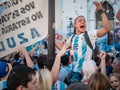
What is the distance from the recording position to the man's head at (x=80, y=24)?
17.0ft

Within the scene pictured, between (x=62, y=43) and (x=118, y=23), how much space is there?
876mm

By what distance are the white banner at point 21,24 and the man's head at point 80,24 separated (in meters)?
1.10

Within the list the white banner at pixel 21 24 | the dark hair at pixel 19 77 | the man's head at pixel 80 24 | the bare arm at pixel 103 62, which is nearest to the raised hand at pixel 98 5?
the man's head at pixel 80 24

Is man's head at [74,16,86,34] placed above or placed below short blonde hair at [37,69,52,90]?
above

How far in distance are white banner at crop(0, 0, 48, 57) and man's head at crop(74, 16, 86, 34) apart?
3.59ft

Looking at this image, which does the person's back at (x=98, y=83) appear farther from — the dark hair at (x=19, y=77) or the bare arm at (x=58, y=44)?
the bare arm at (x=58, y=44)

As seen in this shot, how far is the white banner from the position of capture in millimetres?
4066

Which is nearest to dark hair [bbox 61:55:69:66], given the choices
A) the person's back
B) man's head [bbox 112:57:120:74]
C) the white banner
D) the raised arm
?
the raised arm

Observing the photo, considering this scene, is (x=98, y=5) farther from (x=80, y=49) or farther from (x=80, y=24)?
(x=80, y=49)

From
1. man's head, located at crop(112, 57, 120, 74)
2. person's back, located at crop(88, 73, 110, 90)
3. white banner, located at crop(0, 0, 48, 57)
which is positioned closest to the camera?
person's back, located at crop(88, 73, 110, 90)

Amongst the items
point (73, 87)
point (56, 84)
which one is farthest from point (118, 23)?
point (73, 87)

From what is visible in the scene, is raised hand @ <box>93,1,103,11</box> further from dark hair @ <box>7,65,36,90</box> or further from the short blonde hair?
dark hair @ <box>7,65,36,90</box>

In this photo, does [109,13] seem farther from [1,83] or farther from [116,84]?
[1,83]

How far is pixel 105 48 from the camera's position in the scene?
524 centimetres
